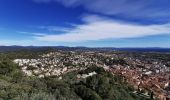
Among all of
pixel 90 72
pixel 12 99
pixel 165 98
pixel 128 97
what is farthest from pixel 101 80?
pixel 12 99

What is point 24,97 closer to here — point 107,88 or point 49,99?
point 49,99

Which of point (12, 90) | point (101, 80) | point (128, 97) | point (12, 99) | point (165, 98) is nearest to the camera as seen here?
point (12, 99)

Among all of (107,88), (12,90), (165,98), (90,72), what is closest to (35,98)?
(12,90)

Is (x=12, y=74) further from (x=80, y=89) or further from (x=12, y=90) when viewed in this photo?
(x=12, y=90)

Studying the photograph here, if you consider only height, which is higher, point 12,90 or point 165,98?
point 12,90

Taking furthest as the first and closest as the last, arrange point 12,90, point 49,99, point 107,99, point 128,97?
point 128,97 → point 107,99 → point 12,90 → point 49,99

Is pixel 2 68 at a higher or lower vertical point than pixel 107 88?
higher

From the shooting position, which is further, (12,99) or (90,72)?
(90,72)

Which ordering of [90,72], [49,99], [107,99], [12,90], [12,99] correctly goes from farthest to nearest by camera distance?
1. [90,72]
2. [107,99]
3. [12,90]
4. [49,99]
5. [12,99]

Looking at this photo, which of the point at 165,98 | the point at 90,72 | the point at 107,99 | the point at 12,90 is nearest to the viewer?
the point at 12,90

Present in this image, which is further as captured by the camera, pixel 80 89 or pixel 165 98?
pixel 165 98
